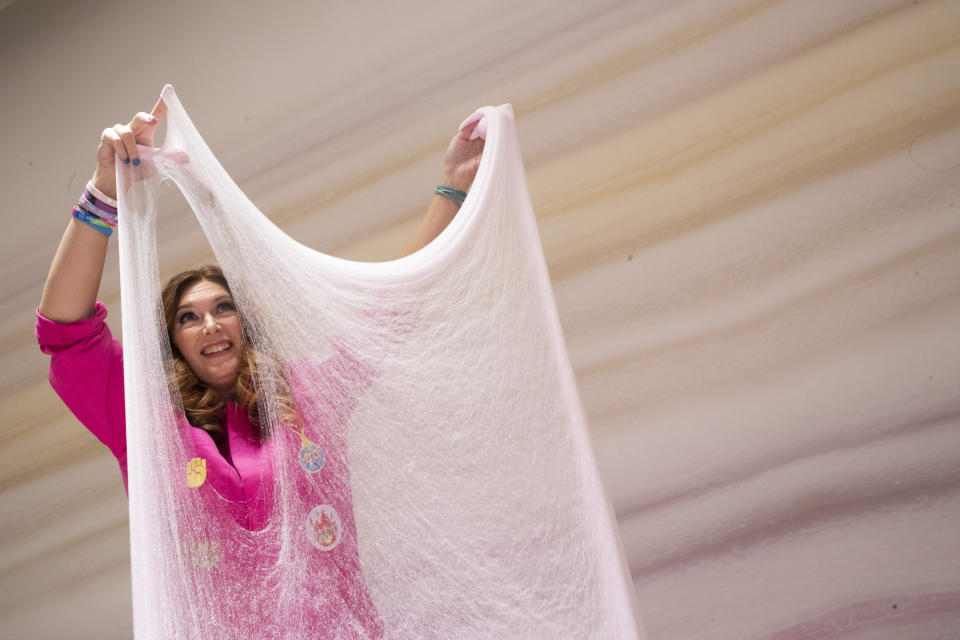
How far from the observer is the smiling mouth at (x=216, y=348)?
99 cm

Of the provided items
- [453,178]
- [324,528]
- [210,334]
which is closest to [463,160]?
[453,178]

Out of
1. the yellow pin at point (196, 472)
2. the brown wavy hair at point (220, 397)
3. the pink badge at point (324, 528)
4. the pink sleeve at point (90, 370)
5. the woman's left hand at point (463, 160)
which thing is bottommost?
the pink badge at point (324, 528)

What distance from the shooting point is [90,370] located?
0.96 m

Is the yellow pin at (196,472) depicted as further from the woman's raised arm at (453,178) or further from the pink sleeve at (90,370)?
the woman's raised arm at (453,178)

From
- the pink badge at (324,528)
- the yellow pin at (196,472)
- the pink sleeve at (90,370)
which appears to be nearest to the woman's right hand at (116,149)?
the pink sleeve at (90,370)

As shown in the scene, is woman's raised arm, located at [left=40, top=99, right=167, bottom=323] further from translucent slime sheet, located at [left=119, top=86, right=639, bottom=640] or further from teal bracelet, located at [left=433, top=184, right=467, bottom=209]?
teal bracelet, located at [left=433, top=184, right=467, bottom=209]

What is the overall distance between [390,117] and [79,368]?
848 millimetres

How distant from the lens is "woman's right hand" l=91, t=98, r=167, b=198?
0.93 metres

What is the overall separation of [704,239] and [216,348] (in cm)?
83

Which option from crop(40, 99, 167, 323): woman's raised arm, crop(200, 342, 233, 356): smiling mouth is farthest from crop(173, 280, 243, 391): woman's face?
crop(40, 99, 167, 323): woman's raised arm

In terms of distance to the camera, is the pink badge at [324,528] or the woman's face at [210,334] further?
the woman's face at [210,334]

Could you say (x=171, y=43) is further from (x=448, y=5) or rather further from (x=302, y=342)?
(x=302, y=342)

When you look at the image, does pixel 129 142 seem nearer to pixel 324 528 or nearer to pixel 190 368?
pixel 190 368

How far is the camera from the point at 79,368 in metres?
0.95
